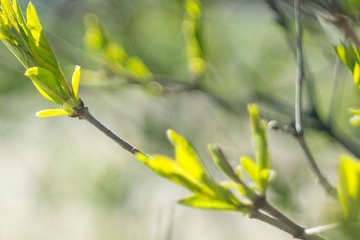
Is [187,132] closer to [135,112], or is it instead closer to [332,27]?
[135,112]

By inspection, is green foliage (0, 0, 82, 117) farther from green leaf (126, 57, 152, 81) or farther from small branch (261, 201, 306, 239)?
green leaf (126, 57, 152, 81)

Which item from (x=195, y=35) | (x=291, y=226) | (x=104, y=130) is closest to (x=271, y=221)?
(x=291, y=226)

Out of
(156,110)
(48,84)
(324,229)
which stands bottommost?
(324,229)

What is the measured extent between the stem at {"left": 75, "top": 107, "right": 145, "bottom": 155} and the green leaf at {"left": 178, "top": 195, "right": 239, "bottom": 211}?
0.06 m

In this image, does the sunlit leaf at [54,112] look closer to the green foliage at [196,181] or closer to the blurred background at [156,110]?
the green foliage at [196,181]

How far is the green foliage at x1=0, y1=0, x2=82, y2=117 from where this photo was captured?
666mm

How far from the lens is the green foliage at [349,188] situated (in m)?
0.51

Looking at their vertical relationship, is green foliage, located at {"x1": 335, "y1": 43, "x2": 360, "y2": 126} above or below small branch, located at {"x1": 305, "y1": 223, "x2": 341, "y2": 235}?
above

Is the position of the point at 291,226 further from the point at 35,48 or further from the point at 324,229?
the point at 35,48

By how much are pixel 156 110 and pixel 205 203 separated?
4.44 feet

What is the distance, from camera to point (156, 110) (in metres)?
1.95

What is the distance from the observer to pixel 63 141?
2.33 m

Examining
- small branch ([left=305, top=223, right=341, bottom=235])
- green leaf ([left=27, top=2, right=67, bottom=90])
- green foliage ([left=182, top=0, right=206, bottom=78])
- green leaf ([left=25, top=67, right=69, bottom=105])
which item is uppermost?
green foliage ([left=182, top=0, right=206, bottom=78])

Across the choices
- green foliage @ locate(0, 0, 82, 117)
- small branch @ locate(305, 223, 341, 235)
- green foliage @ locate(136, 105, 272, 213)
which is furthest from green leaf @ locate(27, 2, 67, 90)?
small branch @ locate(305, 223, 341, 235)
